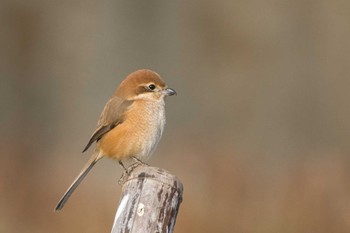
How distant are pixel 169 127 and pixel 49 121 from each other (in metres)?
1.40

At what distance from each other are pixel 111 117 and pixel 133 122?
14 cm

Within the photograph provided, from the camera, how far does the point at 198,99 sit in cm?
1132

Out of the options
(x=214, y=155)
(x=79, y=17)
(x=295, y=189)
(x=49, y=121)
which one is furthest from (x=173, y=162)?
(x=79, y=17)

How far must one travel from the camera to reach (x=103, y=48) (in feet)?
38.5

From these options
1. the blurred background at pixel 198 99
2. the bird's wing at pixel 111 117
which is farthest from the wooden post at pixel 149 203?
the blurred background at pixel 198 99

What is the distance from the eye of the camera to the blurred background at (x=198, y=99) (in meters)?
9.38

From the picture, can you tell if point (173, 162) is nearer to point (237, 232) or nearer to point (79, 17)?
point (237, 232)

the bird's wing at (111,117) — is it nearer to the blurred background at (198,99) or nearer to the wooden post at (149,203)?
the wooden post at (149,203)

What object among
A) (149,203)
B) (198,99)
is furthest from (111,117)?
(198,99)

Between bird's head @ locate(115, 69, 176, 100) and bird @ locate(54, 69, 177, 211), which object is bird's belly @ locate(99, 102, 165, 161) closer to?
bird @ locate(54, 69, 177, 211)

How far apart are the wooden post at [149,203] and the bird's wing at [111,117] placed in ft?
6.08

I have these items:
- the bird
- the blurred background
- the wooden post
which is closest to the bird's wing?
the bird

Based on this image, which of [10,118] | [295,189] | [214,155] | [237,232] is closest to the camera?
[237,232]

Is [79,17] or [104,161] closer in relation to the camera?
[104,161]
